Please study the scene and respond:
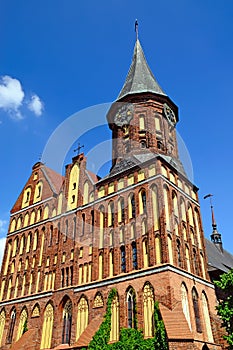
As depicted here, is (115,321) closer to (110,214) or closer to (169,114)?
(110,214)

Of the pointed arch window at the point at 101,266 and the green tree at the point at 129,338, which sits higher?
the pointed arch window at the point at 101,266

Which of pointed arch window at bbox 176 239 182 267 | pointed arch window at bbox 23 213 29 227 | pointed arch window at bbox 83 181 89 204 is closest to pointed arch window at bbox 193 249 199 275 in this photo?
pointed arch window at bbox 176 239 182 267

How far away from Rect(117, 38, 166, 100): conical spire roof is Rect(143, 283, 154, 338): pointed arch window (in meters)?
19.7

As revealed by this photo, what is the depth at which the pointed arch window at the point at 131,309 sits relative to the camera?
22094 mm

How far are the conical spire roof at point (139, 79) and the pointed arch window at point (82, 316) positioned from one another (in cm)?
2005

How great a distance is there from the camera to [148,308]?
21719mm

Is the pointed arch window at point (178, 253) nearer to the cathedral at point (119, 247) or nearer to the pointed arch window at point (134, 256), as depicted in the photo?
the cathedral at point (119, 247)

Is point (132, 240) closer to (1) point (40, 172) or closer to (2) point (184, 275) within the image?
(2) point (184, 275)

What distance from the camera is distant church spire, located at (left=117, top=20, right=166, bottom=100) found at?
34772 millimetres

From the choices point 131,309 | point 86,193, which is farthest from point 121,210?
point 131,309

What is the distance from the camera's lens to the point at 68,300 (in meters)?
27.0

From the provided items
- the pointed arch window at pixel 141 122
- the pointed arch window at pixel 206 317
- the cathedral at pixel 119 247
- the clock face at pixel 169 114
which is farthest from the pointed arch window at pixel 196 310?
the clock face at pixel 169 114

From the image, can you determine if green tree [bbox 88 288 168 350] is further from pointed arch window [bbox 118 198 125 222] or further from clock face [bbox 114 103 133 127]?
clock face [bbox 114 103 133 127]

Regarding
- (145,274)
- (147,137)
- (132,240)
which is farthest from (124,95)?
(145,274)
